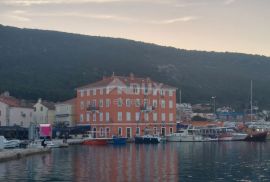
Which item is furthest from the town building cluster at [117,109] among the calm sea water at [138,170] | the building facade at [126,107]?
the calm sea water at [138,170]

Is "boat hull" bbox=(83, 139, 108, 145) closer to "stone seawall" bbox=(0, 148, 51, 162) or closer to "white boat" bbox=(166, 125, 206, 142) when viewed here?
"white boat" bbox=(166, 125, 206, 142)

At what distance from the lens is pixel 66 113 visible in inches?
3868

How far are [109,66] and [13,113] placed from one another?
75.5 meters

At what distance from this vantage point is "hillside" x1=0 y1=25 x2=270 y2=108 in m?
153

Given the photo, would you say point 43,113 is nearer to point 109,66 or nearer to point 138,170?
point 138,170

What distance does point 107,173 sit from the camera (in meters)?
35.8

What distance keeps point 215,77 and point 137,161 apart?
449 ft

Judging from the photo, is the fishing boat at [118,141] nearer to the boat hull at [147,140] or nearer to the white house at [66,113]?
the boat hull at [147,140]

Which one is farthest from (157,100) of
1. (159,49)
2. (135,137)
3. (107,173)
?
(159,49)

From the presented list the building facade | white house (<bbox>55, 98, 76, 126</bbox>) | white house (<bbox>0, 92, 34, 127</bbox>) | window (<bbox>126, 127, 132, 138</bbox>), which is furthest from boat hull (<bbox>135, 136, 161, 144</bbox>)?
white house (<bbox>0, 92, 34, 127</bbox>)

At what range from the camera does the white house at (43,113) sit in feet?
323

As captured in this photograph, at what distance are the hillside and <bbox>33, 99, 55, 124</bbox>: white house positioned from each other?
3579 cm

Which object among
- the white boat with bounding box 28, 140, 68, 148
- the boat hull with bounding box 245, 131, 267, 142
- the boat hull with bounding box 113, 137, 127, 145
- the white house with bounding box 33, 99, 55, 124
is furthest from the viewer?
the white house with bounding box 33, 99, 55, 124

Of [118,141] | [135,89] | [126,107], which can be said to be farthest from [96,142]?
[135,89]
